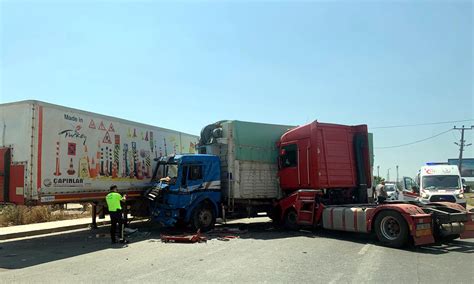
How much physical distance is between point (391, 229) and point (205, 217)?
6.13 metres

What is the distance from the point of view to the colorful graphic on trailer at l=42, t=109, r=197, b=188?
12375mm

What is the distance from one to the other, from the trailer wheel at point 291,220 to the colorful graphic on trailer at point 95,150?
5397 millimetres

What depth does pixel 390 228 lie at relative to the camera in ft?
36.8

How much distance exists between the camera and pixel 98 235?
539 inches

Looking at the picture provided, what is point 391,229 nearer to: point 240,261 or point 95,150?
point 240,261

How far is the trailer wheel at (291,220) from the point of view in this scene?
15102 mm

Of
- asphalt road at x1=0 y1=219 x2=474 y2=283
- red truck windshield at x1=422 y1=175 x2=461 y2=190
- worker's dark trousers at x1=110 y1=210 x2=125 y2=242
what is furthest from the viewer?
red truck windshield at x1=422 y1=175 x2=461 y2=190

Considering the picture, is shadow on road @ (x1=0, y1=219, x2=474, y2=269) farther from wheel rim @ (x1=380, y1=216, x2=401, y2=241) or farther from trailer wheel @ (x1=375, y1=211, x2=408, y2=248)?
wheel rim @ (x1=380, y1=216, x2=401, y2=241)

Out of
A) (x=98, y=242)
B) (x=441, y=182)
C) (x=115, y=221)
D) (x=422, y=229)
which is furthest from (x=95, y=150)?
(x=441, y=182)

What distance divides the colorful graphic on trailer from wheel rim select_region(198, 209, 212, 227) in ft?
9.69

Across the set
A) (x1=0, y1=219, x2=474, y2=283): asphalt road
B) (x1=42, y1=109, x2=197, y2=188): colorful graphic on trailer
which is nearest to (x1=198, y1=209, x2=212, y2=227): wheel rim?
(x1=0, y1=219, x2=474, y2=283): asphalt road

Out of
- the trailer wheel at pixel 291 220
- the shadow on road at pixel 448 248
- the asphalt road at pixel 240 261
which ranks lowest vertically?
the shadow on road at pixel 448 248

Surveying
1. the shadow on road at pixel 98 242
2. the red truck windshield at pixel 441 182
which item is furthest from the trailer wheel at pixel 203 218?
the red truck windshield at pixel 441 182

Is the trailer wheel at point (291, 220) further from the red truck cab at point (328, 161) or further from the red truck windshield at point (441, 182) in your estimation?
the red truck windshield at point (441, 182)
